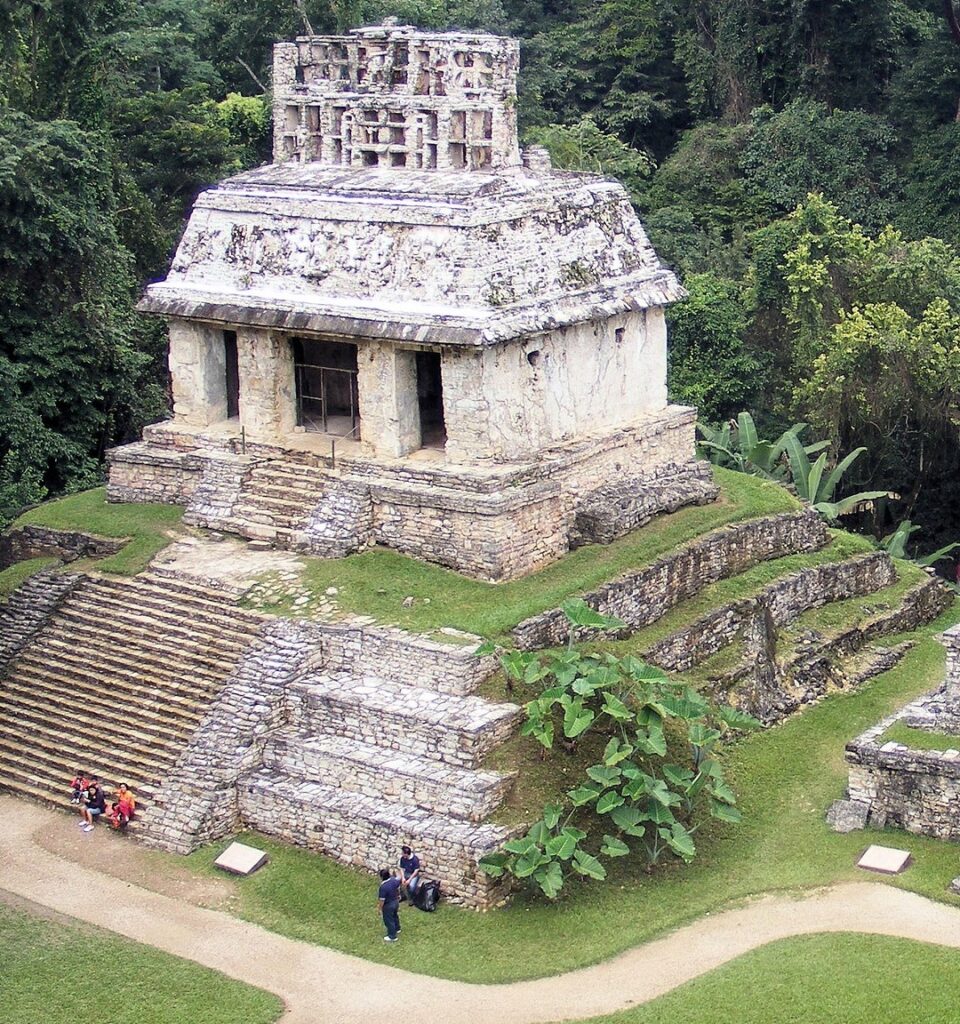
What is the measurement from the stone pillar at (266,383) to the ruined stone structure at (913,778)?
8.19 meters

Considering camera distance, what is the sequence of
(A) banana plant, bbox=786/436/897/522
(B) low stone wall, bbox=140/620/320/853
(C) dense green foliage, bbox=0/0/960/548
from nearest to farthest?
(B) low stone wall, bbox=140/620/320/853 < (A) banana plant, bbox=786/436/897/522 < (C) dense green foliage, bbox=0/0/960/548

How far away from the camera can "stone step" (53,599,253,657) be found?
66.5ft

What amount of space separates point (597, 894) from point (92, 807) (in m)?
5.22

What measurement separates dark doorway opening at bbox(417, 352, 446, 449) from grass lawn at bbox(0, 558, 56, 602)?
4.74 m

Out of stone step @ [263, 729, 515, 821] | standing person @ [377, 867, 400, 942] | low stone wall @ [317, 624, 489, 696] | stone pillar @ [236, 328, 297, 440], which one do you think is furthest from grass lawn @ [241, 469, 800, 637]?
standing person @ [377, 867, 400, 942]

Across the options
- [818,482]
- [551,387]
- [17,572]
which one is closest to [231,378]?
[17,572]

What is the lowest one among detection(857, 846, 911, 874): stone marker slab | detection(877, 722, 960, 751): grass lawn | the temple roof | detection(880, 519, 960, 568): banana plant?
detection(880, 519, 960, 568): banana plant

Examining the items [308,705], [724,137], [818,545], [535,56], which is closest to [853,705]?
[818,545]

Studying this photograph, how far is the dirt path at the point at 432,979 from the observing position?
52.1ft

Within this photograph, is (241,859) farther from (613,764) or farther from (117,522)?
(117,522)

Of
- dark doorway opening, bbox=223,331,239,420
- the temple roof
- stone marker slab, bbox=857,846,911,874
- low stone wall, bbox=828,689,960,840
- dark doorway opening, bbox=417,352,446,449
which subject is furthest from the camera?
dark doorway opening, bbox=223,331,239,420

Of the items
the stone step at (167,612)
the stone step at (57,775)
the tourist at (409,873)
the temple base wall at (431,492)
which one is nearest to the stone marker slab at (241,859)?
the stone step at (57,775)

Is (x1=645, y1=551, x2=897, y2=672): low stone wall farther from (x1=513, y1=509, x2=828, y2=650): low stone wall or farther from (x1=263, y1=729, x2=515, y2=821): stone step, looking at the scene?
(x1=263, y1=729, x2=515, y2=821): stone step

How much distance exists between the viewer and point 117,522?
23.1 metres
